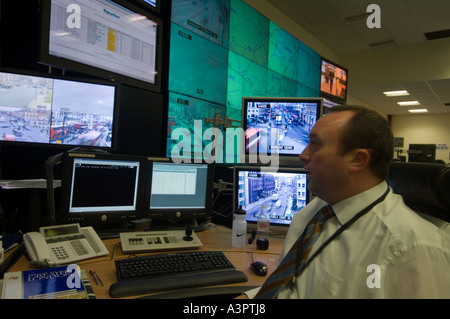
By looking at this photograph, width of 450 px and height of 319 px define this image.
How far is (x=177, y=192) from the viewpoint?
174 centimetres

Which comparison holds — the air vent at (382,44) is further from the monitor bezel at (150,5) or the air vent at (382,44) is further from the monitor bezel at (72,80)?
the monitor bezel at (72,80)

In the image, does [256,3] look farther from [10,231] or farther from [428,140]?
[428,140]

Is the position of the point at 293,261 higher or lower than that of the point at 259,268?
higher

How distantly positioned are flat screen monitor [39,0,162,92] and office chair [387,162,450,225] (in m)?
1.76

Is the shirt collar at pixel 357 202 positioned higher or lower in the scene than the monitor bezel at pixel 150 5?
lower

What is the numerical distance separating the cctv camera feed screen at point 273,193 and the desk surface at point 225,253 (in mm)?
157

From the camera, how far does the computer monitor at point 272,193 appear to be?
1734 millimetres

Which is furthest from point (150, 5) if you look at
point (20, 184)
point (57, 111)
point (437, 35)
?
point (437, 35)

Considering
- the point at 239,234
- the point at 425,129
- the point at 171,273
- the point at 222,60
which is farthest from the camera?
the point at 425,129

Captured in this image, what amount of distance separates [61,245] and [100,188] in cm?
35

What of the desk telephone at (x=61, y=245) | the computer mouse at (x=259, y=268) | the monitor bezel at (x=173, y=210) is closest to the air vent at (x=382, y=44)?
the monitor bezel at (x=173, y=210)

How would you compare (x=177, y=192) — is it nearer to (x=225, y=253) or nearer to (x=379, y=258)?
(x=225, y=253)
